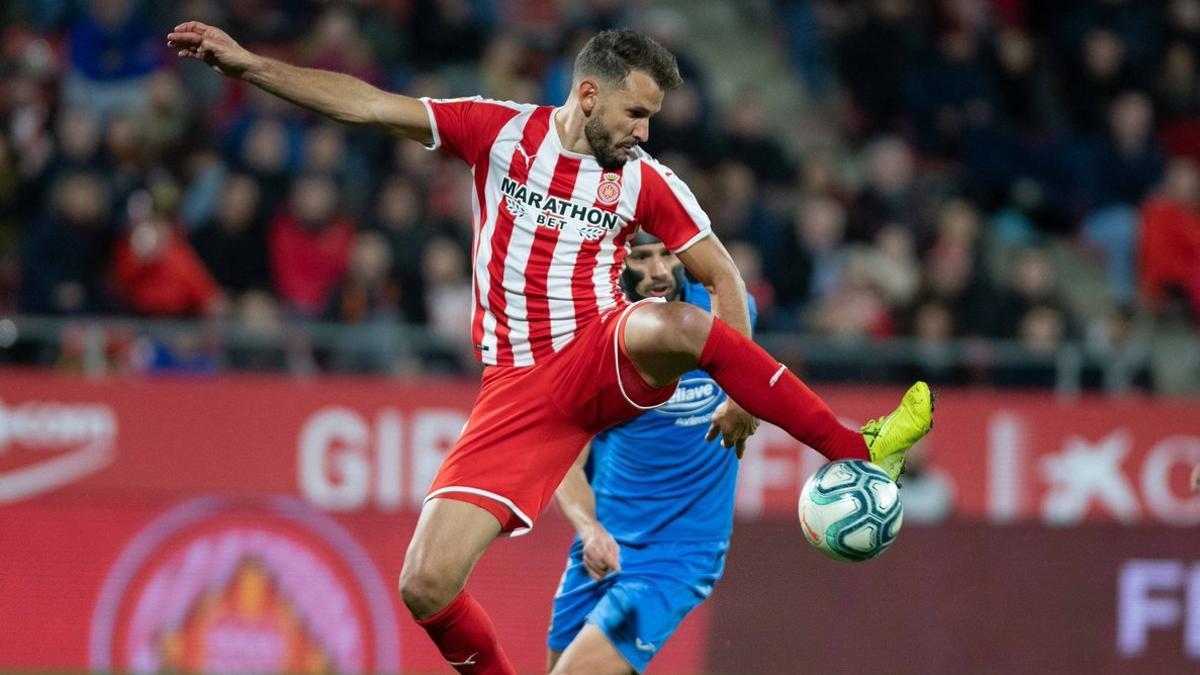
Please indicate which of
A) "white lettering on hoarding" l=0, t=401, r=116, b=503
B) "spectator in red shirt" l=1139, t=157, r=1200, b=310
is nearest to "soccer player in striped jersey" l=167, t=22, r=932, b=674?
"white lettering on hoarding" l=0, t=401, r=116, b=503

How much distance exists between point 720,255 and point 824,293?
7136 mm

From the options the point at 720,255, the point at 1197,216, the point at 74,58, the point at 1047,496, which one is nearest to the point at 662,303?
the point at 720,255

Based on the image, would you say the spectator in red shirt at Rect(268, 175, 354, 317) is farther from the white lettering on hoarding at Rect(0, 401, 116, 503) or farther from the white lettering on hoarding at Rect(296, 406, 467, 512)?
the white lettering on hoarding at Rect(0, 401, 116, 503)

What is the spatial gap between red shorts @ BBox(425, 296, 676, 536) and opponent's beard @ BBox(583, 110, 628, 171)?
502 mm

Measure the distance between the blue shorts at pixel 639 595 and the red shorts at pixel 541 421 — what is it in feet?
2.53

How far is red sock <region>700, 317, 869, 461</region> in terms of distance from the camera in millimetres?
5504

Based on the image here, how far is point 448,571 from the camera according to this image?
5.55 metres

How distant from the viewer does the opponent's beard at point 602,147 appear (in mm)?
5781

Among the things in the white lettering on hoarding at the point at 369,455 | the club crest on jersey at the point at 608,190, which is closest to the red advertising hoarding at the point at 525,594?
the white lettering on hoarding at the point at 369,455

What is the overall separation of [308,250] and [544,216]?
643cm

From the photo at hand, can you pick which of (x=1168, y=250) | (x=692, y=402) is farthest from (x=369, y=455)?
(x=1168, y=250)

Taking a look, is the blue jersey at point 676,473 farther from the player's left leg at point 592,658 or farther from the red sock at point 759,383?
the red sock at point 759,383

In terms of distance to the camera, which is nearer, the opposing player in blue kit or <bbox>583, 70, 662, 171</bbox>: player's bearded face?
<bbox>583, 70, 662, 171</bbox>: player's bearded face

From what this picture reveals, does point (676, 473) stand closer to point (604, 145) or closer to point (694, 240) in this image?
point (694, 240)
